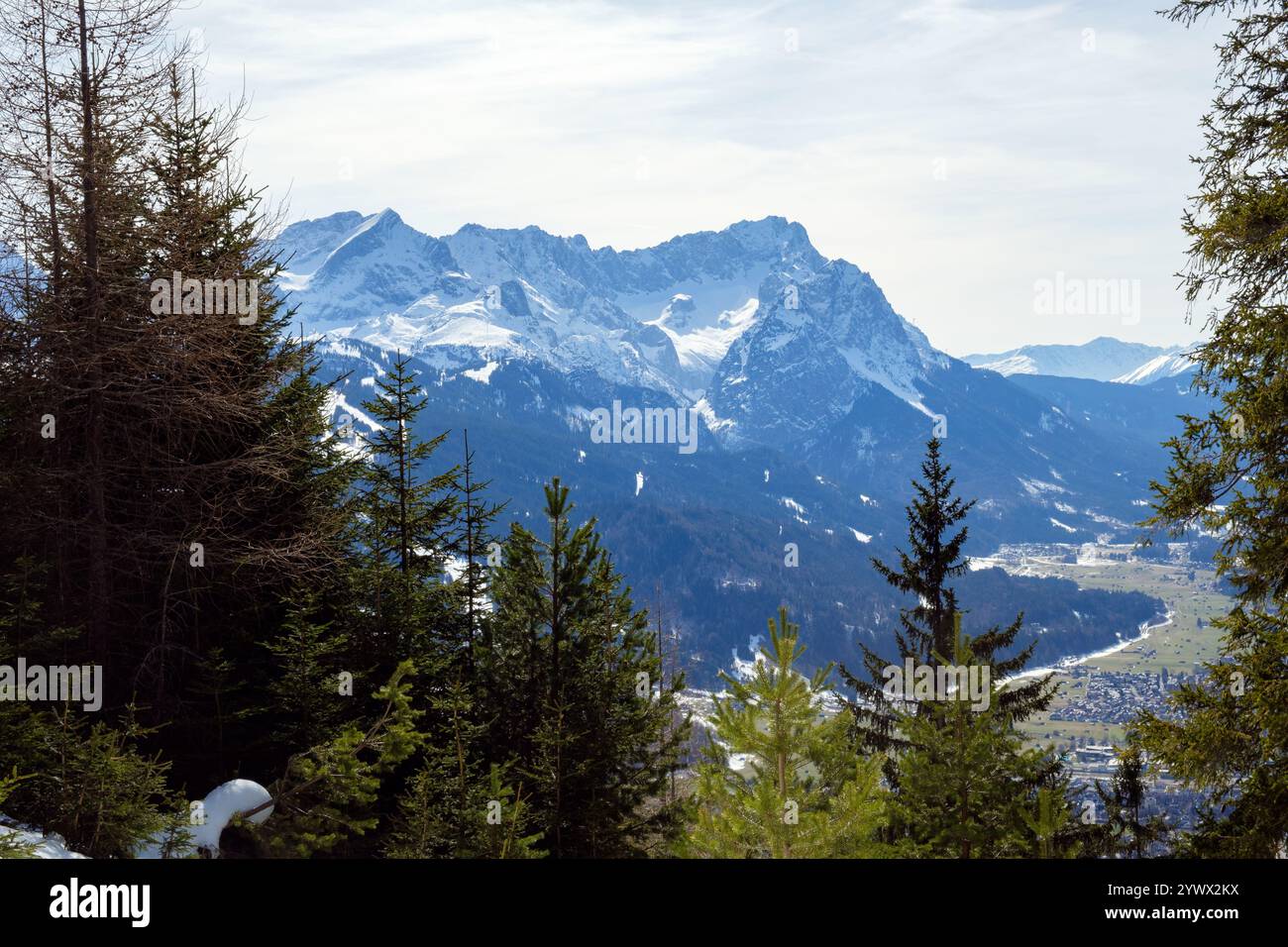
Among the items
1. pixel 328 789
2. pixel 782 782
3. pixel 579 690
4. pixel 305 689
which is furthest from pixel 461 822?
pixel 782 782

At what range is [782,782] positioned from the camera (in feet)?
39.6

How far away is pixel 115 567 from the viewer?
16297 millimetres

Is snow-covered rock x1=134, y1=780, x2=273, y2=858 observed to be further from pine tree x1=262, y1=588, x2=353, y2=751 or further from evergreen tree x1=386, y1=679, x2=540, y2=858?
evergreen tree x1=386, y1=679, x2=540, y2=858

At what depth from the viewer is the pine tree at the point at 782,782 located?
445 inches

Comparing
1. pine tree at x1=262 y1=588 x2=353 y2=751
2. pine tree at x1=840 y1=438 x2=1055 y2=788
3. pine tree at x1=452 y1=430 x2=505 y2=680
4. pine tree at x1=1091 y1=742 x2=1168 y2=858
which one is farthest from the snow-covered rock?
pine tree at x1=1091 y1=742 x2=1168 y2=858

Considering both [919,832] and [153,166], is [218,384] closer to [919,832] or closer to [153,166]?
[153,166]

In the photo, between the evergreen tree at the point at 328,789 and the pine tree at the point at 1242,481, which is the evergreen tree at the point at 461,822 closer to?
the evergreen tree at the point at 328,789

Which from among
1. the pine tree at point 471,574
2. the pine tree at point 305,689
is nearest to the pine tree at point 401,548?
the pine tree at point 471,574

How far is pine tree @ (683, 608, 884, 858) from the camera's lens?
37.1ft

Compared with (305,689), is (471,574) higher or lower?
higher

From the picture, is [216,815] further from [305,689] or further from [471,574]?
[471,574]

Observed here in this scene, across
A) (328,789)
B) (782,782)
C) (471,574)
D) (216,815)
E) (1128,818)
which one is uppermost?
(471,574)
